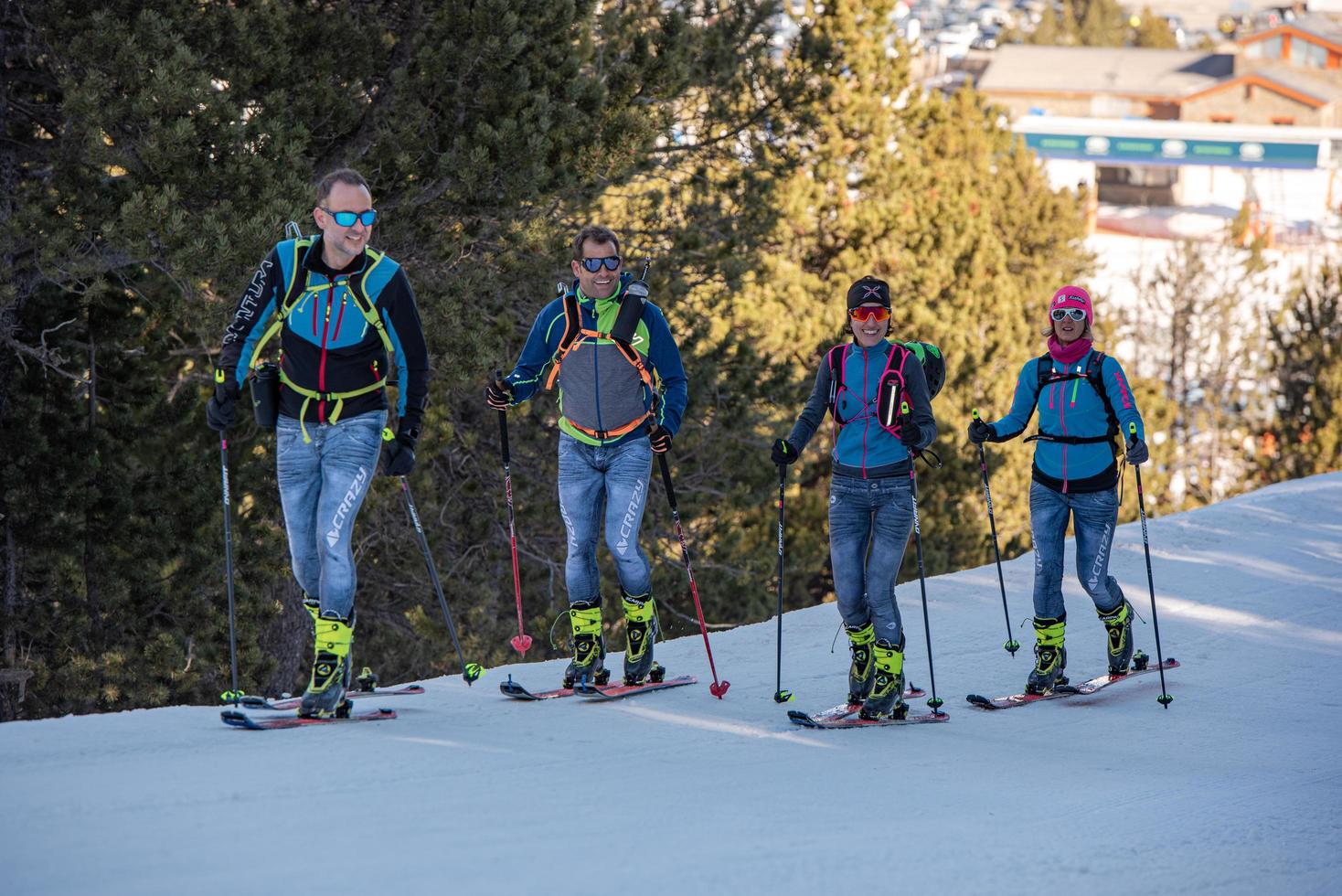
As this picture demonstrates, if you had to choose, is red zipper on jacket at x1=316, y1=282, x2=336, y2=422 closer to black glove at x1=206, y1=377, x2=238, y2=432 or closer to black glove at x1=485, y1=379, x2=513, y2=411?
black glove at x1=206, y1=377, x2=238, y2=432

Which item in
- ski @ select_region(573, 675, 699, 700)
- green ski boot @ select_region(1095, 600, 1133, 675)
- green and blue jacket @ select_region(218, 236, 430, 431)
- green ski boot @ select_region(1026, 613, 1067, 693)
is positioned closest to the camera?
green and blue jacket @ select_region(218, 236, 430, 431)

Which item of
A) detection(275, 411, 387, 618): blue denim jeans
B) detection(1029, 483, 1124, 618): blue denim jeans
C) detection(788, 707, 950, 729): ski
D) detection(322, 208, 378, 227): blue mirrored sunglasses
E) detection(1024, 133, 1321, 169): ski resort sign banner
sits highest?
detection(1024, 133, 1321, 169): ski resort sign banner

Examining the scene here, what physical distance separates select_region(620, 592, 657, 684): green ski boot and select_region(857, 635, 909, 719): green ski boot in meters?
1.13

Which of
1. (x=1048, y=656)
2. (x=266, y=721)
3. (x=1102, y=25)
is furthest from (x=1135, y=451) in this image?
(x=1102, y=25)

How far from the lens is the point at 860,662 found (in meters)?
7.31

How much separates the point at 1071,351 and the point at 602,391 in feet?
8.63

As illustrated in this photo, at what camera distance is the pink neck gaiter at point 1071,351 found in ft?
26.4

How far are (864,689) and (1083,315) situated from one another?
2.33 metres

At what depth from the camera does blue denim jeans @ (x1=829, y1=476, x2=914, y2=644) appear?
7023 millimetres

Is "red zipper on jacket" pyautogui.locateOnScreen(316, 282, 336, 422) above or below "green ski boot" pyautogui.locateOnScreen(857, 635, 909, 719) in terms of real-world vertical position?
above

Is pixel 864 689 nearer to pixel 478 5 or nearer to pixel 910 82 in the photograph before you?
pixel 478 5

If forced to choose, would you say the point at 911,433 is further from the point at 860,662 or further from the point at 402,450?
the point at 402,450

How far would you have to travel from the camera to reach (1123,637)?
8.76m

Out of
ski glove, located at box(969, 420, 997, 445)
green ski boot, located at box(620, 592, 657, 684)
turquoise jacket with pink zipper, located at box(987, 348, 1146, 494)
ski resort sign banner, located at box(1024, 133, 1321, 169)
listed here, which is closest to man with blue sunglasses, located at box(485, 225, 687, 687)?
green ski boot, located at box(620, 592, 657, 684)
